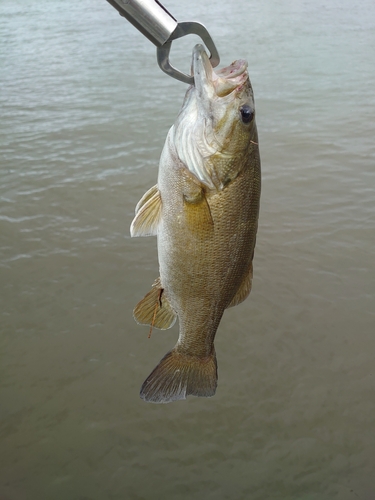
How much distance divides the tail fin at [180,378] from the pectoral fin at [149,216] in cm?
69

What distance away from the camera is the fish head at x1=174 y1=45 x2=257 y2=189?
2.12 metres

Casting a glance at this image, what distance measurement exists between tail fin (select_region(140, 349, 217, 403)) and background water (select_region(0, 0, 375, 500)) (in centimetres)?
126

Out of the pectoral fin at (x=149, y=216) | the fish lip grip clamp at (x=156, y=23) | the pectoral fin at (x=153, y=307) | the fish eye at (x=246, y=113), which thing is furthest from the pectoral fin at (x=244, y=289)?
the fish lip grip clamp at (x=156, y=23)

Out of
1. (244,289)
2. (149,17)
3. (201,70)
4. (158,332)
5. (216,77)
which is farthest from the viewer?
(158,332)

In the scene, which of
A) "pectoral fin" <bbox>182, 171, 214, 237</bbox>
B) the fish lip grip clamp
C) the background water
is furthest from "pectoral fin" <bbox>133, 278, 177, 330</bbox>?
the background water

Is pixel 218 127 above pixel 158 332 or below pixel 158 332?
above

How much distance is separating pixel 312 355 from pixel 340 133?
4.76 metres

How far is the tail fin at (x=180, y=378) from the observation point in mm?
2494

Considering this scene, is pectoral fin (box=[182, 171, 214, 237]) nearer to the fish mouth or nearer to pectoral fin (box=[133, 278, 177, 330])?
the fish mouth

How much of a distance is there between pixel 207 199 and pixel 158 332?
2.51 metres

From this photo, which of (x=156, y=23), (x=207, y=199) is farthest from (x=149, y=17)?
(x=207, y=199)

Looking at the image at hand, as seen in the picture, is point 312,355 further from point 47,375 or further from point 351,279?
point 47,375

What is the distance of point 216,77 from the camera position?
211 centimetres

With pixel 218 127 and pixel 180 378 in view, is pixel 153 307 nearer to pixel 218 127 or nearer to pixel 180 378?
pixel 180 378
